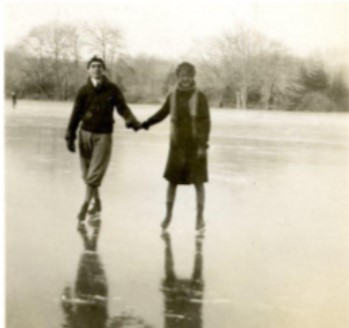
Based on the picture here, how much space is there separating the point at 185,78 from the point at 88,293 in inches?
44.3

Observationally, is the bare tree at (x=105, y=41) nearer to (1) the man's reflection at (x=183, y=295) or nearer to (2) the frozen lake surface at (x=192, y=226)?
(2) the frozen lake surface at (x=192, y=226)

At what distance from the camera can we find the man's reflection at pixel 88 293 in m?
2.90

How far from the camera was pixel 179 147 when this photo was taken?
125 inches

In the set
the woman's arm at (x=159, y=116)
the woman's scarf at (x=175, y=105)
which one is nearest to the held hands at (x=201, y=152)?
the woman's scarf at (x=175, y=105)

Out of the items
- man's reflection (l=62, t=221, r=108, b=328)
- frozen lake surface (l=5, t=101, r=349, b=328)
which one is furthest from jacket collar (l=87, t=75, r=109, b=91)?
man's reflection (l=62, t=221, r=108, b=328)

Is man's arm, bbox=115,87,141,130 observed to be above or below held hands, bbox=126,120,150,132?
above

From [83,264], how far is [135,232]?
0.99 feet

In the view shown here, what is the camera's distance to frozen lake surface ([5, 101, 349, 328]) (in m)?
3.04

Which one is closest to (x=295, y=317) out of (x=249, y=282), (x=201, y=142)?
(x=249, y=282)

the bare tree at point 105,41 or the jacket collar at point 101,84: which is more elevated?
the bare tree at point 105,41

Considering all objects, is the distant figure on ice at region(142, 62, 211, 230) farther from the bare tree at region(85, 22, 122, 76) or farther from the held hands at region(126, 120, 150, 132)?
the bare tree at region(85, 22, 122, 76)

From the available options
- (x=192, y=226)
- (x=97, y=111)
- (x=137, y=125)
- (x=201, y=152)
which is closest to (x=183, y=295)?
(x=192, y=226)

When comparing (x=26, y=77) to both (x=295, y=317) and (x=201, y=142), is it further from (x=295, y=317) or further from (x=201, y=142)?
(x=295, y=317)

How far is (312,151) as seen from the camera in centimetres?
329
